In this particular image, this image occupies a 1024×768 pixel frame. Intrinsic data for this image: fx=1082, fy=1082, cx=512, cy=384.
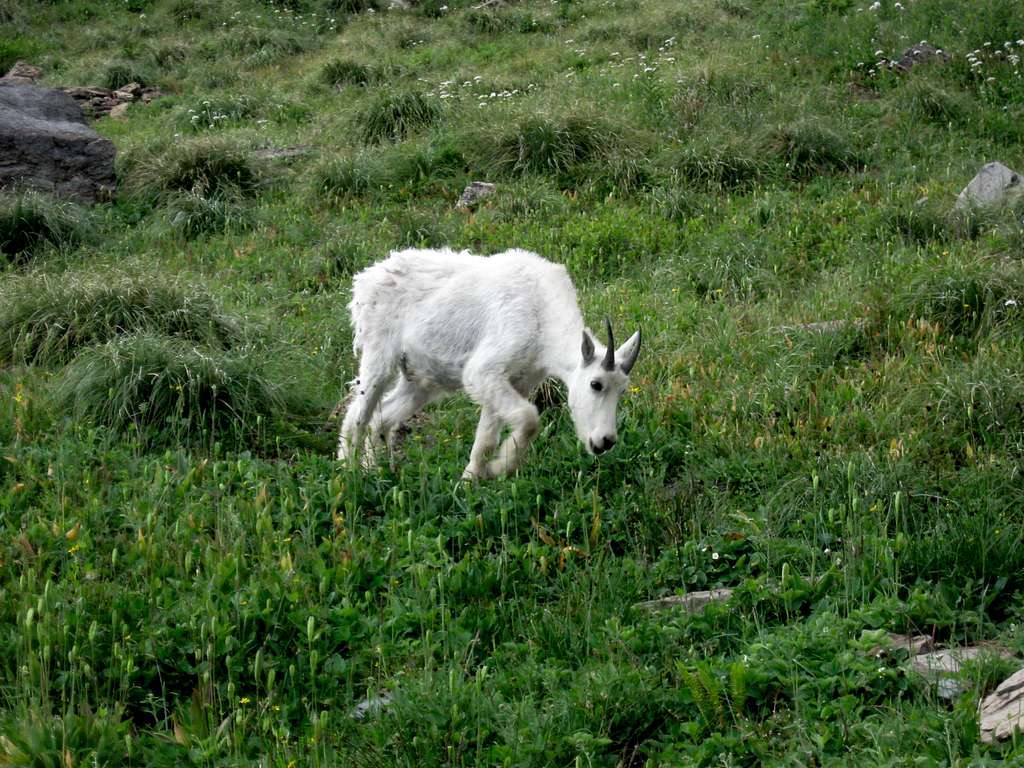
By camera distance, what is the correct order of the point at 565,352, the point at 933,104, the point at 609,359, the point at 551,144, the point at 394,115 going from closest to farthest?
the point at 609,359
the point at 565,352
the point at 551,144
the point at 933,104
the point at 394,115

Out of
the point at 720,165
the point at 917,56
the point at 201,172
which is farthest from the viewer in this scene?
the point at 917,56

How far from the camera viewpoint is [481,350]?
24.2ft

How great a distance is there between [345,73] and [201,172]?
21.1 feet

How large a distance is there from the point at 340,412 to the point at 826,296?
15.0 ft

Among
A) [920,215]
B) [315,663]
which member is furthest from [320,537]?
[920,215]

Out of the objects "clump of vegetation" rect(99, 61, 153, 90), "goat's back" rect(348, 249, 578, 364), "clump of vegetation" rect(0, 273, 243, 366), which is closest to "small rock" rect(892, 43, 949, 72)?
"goat's back" rect(348, 249, 578, 364)

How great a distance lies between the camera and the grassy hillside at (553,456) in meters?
4.51

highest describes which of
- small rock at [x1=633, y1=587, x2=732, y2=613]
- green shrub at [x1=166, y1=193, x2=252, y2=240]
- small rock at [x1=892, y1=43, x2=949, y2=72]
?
small rock at [x1=892, y1=43, x2=949, y2=72]

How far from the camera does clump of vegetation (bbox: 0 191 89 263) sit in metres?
12.7

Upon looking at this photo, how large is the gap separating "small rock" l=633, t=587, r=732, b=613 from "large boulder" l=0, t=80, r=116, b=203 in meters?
11.6

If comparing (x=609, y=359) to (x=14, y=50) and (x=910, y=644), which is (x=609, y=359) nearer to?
(x=910, y=644)

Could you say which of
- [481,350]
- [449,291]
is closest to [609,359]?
[481,350]

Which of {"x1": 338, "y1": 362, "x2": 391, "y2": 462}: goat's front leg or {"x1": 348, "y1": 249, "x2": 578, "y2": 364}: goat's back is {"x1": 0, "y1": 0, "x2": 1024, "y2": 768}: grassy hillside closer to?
{"x1": 338, "y1": 362, "x2": 391, "y2": 462}: goat's front leg

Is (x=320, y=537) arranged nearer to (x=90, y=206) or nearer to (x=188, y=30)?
(x=90, y=206)
